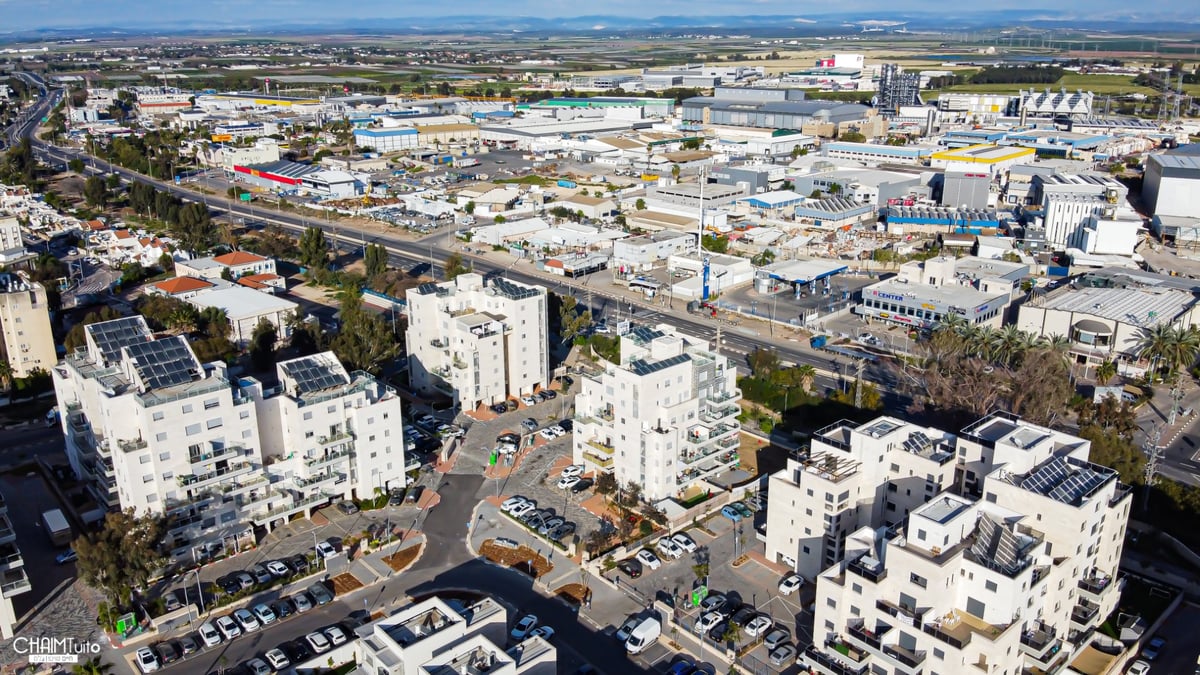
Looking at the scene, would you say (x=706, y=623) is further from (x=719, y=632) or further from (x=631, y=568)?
(x=631, y=568)

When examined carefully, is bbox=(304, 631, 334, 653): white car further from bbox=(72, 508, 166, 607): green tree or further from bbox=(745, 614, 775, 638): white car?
bbox=(745, 614, 775, 638): white car

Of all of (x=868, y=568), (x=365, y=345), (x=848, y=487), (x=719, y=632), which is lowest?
(x=719, y=632)

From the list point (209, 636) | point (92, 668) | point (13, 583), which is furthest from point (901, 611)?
point (13, 583)

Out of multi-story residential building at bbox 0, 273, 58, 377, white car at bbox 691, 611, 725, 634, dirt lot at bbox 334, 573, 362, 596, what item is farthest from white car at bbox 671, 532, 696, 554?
multi-story residential building at bbox 0, 273, 58, 377

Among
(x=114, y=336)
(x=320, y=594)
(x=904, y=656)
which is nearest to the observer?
(x=904, y=656)

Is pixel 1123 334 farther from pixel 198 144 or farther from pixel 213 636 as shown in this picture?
pixel 198 144

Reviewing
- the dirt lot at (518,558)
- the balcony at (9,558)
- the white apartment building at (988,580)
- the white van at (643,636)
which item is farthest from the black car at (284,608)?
the white apartment building at (988,580)

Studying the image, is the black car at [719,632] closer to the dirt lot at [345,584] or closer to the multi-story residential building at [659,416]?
the multi-story residential building at [659,416]

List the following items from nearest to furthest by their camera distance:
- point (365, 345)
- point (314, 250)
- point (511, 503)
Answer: point (511, 503)
point (365, 345)
point (314, 250)
